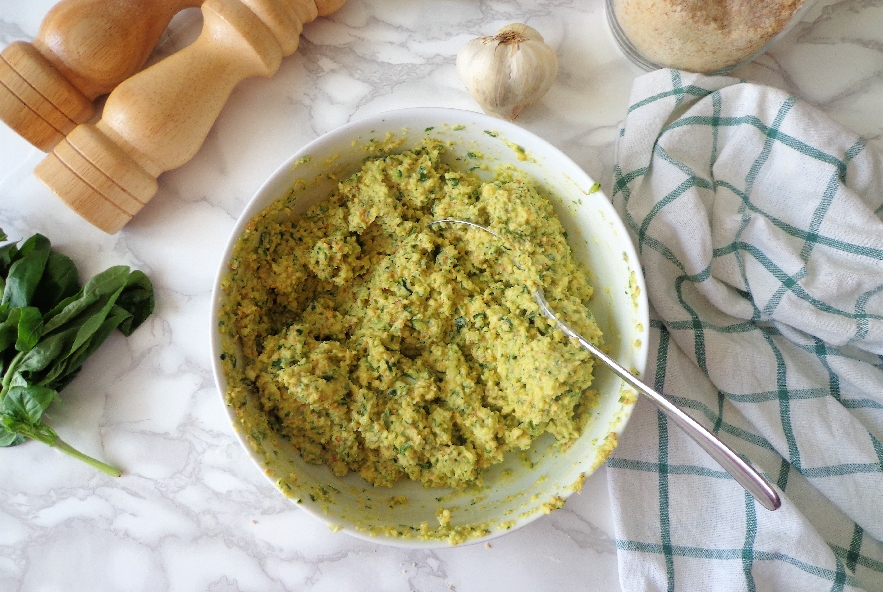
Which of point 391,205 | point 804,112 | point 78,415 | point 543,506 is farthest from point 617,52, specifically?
point 78,415

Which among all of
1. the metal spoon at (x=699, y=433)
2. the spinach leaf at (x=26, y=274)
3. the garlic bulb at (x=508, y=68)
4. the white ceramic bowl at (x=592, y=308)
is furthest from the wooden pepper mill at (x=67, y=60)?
the metal spoon at (x=699, y=433)

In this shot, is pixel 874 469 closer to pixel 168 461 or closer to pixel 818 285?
pixel 818 285

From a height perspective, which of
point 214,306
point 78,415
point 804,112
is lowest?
point 804,112

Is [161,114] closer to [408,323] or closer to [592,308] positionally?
[408,323]

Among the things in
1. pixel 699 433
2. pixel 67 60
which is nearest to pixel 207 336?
pixel 67 60

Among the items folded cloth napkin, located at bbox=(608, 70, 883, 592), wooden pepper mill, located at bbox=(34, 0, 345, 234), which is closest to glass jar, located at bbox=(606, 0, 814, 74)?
folded cloth napkin, located at bbox=(608, 70, 883, 592)

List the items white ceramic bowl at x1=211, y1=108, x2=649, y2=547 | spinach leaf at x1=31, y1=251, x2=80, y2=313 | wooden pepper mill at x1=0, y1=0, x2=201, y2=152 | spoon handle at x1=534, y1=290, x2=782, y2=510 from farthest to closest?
1. spinach leaf at x1=31, y1=251, x2=80, y2=313
2. wooden pepper mill at x1=0, y1=0, x2=201, y2=152
3. white ceramic bowl at x1=211, y1=108, x2=649, y2=547
4. spoon handle at x1=534, y1=290, x2=782, y2=510

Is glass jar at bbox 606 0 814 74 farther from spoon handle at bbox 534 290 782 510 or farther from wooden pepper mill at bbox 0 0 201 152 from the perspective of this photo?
wooden pepper mill at bbox 0 0 201 152
